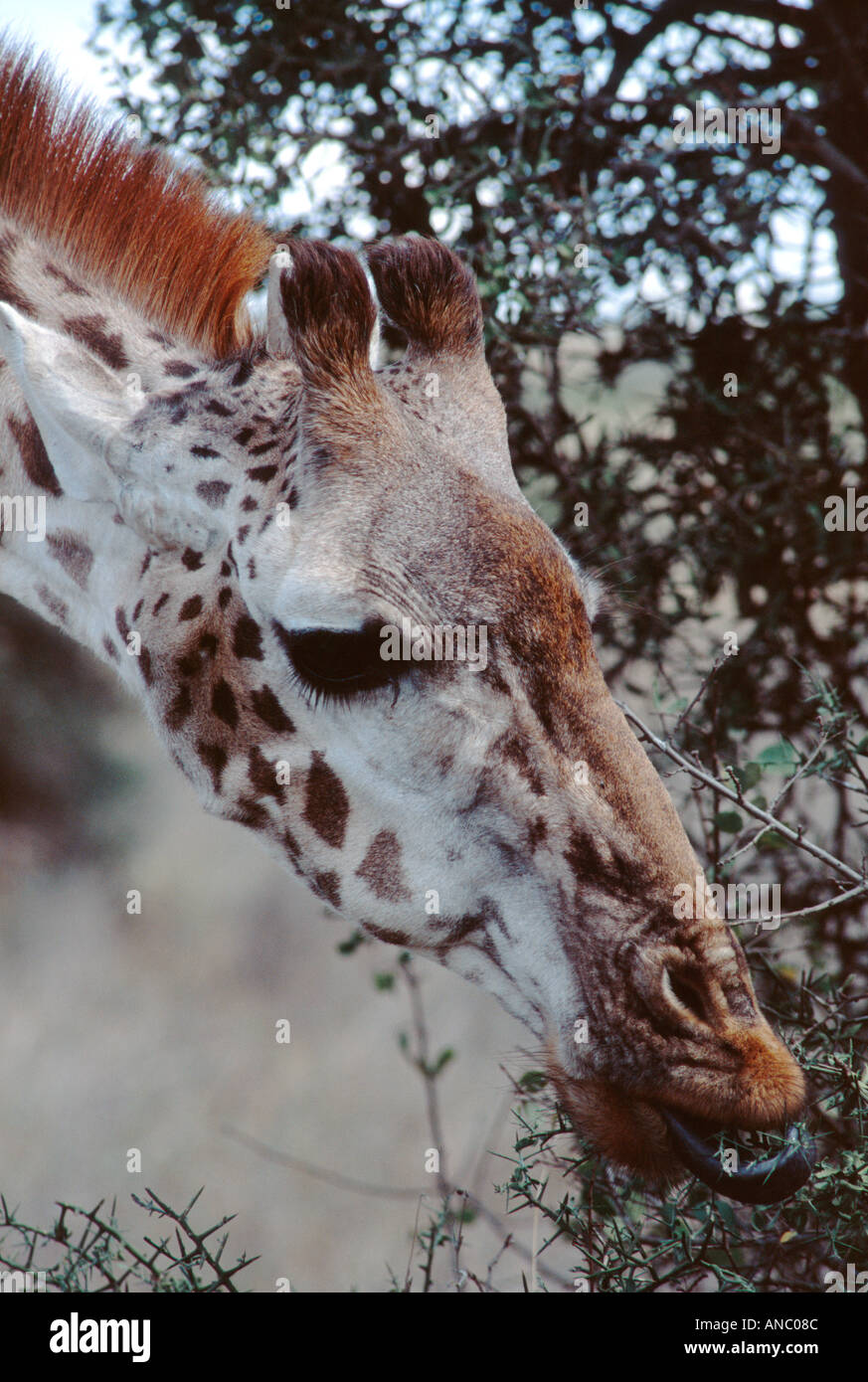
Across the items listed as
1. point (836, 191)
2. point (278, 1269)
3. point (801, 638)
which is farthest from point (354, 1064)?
point (836, 191)

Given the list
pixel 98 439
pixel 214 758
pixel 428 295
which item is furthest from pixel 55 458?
pixel 428 295

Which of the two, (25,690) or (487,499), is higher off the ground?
(25,690)

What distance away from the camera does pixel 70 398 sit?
6.53 ft

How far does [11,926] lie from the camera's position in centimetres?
615

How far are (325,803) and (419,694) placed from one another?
11.1 inches

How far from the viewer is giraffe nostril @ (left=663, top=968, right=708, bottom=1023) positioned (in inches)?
62.9

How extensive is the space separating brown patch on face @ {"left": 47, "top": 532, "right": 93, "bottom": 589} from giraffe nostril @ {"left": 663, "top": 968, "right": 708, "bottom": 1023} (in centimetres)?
139

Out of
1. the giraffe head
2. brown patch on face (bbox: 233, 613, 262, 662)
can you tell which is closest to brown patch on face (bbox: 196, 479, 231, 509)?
the giraffe head

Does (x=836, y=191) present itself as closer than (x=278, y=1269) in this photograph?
Yes

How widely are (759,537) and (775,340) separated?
20.6 inches

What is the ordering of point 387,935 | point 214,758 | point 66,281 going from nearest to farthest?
point 387,935 < point 214,758 < point 66,281

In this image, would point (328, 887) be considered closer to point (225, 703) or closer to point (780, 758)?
point (225, 703)

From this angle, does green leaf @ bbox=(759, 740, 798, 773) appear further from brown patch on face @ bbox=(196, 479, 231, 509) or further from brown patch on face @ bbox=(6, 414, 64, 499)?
brown patch on face @ bbox=(6, 414, 64, 499)
